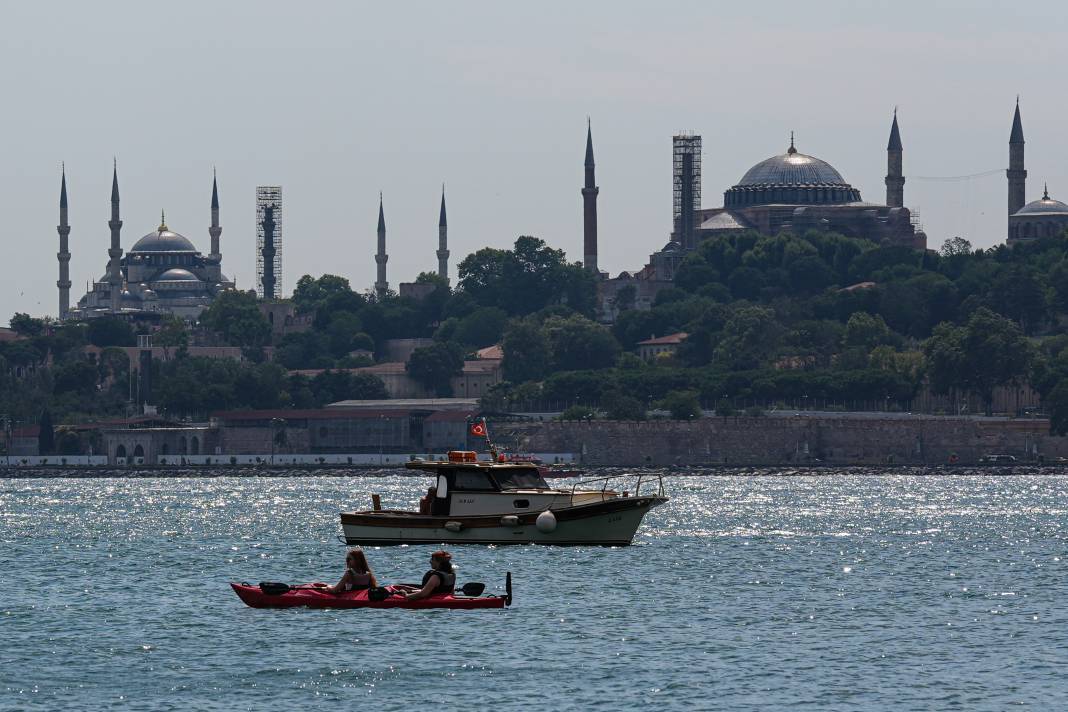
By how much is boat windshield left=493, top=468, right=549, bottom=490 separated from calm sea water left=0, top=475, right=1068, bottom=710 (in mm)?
1864

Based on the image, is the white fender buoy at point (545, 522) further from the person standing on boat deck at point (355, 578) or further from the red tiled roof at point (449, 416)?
the red tiled roof at point (449, 416)

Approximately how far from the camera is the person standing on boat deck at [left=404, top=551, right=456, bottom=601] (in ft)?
178

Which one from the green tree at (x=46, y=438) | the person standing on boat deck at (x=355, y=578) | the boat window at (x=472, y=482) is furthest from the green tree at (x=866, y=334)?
the person standing on boat deck at (x=355, y=578)

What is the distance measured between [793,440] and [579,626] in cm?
11751

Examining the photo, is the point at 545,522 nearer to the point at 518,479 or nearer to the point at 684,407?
the point at 518,479

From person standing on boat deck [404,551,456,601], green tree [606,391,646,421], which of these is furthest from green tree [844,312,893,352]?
person standing on boat deck [404,551,456,601]

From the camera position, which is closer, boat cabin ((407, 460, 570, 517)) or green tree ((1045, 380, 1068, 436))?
boat cabin ((407, 460, 570, 517))

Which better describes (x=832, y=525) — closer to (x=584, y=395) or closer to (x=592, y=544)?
(x=592, y=544)

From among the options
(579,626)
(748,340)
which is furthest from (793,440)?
(579,626)

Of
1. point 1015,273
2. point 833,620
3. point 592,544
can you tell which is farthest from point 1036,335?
point 833,620

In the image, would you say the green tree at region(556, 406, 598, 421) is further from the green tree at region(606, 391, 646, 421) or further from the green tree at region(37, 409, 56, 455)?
the green tree at region(37, 409, 56, 455)

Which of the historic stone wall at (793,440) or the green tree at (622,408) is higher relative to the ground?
the green tree at (622,408)

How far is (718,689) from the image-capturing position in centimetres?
4525

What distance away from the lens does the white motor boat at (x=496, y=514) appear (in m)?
70.3
